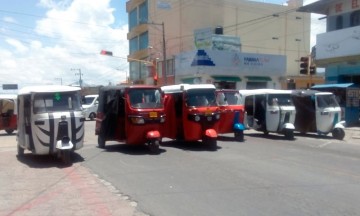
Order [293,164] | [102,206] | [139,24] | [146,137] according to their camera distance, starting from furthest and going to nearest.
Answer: [139,24] → [146,137] → [293,164] → [102,206]

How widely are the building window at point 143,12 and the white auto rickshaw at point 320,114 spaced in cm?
3870

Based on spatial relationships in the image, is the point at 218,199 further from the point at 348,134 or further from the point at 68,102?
the point at 348,134

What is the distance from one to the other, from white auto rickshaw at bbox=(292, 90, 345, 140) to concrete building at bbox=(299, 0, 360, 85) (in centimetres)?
1026

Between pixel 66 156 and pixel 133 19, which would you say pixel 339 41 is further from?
pixel 133 19

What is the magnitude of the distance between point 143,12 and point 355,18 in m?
32.3

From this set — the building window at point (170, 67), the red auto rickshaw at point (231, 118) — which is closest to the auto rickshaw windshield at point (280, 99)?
the red auto rickshaw at point (231, 118)

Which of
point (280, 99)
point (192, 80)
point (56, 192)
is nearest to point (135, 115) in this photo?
point (56, 192)

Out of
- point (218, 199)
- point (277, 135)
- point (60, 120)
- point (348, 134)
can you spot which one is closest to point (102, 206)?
point (218, 199)

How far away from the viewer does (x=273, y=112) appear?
19578mm

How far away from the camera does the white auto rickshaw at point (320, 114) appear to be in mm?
19828

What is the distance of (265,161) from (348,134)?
38.1ft

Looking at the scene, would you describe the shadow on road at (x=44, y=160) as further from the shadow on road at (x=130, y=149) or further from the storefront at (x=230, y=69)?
the storefront at (x=230, y=69)

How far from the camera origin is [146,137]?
14.3m

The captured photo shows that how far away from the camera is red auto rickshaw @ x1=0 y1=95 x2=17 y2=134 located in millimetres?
24000
